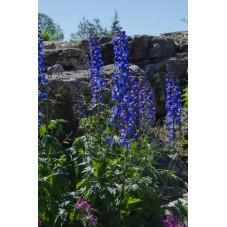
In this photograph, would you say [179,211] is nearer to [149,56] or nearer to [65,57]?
[65,57]

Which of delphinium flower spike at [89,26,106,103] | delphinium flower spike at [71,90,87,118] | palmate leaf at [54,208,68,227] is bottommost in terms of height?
palmate leaf at [54,208,68,227]

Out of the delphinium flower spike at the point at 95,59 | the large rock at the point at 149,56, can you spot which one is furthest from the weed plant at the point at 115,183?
the large rock at the point at 149,56

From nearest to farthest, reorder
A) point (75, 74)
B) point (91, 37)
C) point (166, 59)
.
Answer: point (91, 37), point (75, 74), point (166, 59)

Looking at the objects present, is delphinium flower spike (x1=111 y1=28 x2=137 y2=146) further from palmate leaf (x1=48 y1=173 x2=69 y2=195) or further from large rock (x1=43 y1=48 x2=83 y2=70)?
large rock (x1=43 y1=48 x2=83 y2=70)

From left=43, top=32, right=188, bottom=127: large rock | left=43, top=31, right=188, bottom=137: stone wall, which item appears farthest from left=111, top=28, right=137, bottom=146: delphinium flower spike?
left=43, top=32, right=188, bottom=127: large rock

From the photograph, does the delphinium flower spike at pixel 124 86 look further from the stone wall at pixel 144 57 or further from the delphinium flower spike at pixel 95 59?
the stone wall at pixel 144 57

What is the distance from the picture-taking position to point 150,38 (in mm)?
9336

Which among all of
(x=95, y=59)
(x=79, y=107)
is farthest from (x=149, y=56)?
(x=79, y=107)

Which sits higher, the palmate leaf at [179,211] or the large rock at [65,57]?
the large rock at [65,57]
